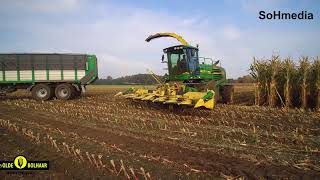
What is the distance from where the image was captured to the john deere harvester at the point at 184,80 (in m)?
11.2

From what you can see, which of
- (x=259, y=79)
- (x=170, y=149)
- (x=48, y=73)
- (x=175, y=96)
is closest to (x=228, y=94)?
(x=259, y=79)

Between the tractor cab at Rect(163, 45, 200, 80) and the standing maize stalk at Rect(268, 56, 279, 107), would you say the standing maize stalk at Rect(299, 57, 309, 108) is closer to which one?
the standing maize stalk at Rect(268, 56, 279, 107)

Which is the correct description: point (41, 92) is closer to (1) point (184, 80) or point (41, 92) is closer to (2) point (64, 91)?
(2) point (64, 91)

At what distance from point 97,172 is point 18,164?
1.52 m

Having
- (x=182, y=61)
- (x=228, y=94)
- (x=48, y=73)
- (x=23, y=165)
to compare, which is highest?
(x=182, y=61)

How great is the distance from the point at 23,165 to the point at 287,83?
38.8 feet

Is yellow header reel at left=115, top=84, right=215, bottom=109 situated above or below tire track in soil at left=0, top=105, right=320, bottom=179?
above

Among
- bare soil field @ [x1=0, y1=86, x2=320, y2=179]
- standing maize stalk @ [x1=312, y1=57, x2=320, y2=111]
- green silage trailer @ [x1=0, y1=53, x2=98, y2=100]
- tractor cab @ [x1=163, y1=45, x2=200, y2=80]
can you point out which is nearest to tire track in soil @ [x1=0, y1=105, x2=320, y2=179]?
bare soil field @ [x1=0, y1=86, x2=320, y2=179]

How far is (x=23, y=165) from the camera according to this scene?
4.65m

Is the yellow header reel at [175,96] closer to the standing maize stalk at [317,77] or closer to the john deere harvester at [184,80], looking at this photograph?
the john deere harvester at [184,80]

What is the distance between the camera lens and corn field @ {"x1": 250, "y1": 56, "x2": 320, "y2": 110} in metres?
12.5

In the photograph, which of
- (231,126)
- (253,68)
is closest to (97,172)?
(231,126)

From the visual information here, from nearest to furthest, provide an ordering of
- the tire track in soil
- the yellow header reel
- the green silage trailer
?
the tire track in soil
the yellow header reel
the green silage trailer

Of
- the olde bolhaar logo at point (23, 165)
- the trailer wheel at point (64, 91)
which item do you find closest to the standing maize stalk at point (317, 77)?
the olde bolhaar logo at point (23, 165)
